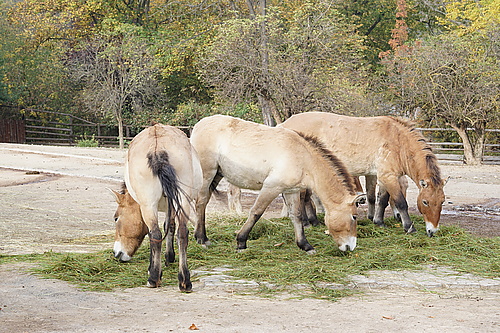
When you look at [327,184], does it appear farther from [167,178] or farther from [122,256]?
[122,256]

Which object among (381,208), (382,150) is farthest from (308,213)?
(382,150)

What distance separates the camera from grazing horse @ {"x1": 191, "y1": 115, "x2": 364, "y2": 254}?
23.0 feet

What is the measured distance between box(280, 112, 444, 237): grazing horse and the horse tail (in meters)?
3.81

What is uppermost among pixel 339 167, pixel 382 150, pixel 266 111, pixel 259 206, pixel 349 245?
pixel 339 167

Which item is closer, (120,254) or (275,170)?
(120,254)

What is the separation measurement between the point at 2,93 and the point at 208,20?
1145 cm

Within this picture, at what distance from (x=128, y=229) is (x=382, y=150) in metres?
4.11

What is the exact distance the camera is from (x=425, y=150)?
28.3 feet

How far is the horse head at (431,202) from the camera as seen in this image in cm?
805

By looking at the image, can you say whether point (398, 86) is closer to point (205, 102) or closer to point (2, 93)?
point (205, 102)

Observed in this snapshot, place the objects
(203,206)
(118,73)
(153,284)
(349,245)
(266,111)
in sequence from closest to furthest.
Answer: (153,284), (349,245), (203,206), (266,111), (118,73)

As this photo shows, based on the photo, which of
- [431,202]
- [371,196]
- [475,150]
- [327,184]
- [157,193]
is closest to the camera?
[157,193]

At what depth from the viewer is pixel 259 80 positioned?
Answer: 21.3m

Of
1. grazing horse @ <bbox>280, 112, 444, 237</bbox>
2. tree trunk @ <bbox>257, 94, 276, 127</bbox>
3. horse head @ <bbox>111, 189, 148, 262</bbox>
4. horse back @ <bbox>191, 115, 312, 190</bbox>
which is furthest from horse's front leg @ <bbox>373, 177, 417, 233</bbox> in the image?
tree trunk @ <bbox>257, 94, 276, 127</bbox>
